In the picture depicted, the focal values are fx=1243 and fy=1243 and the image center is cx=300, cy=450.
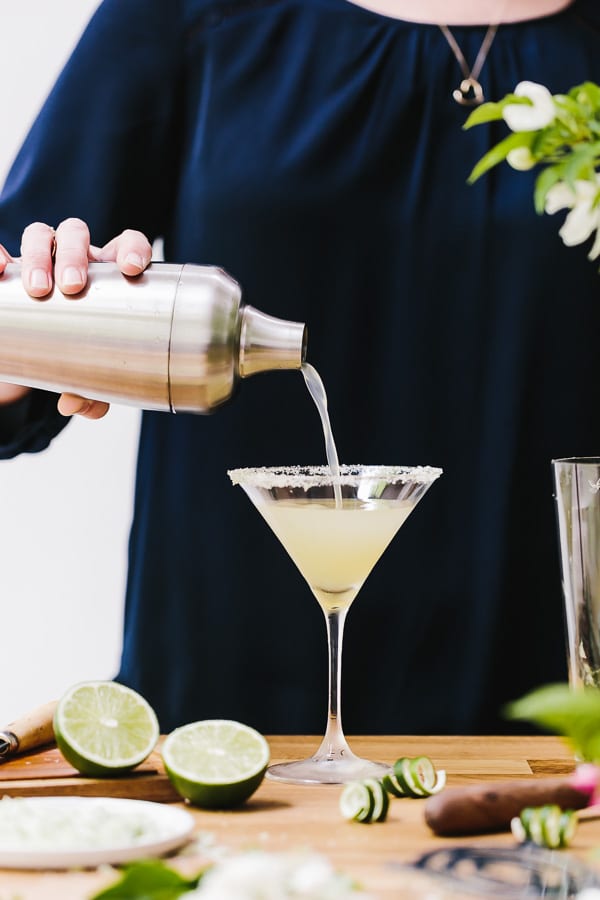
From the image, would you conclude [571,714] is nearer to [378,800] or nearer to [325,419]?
[378,800]

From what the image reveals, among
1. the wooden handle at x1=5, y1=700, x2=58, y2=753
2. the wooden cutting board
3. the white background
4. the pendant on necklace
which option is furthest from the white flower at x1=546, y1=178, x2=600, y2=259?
the white background

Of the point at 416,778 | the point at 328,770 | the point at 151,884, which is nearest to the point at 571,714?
the point at 151,884

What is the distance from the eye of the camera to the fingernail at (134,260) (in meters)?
1.33

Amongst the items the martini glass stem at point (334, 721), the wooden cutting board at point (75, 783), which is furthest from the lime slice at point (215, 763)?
the martini glass stem at point (334, 721)

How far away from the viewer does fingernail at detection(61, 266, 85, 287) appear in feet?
4.37

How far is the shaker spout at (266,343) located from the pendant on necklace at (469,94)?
26.3 inches

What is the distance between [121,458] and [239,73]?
4.14 feet

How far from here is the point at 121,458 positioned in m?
2.94

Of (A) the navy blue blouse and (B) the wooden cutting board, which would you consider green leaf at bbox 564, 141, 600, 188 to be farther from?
(A) the navy blue blouse

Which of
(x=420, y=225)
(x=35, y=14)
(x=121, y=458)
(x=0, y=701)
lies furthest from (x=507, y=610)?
(x=35, y=14)

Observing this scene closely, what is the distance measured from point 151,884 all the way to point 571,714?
1.00ft

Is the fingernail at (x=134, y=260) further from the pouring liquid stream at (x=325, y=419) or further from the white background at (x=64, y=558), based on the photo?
the white background at (x=64, y=558)

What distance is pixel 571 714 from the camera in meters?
0.69

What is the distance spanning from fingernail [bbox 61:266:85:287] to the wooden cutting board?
1.68 feet
